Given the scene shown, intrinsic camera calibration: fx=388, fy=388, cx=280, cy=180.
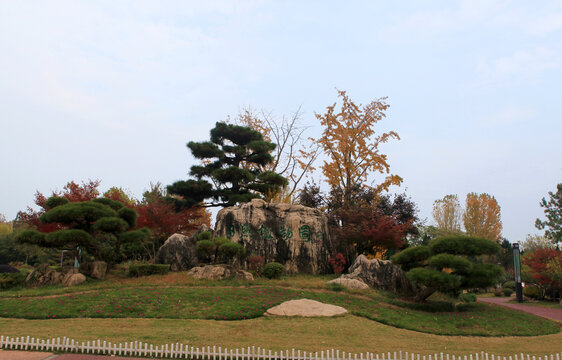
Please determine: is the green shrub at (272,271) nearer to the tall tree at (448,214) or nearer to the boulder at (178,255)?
the boulder at (178,255)

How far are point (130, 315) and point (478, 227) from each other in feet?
112

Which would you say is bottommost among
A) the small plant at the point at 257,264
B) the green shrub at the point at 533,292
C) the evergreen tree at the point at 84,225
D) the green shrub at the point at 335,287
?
the green shrub at the point at 533,292

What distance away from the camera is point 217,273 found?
49.5 feet

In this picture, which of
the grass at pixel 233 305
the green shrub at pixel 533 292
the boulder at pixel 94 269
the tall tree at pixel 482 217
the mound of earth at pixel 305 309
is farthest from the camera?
the tall tree at pixel 482 217

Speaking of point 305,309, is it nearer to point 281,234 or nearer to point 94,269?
point 281,234

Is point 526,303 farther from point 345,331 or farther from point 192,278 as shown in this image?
point 192,278

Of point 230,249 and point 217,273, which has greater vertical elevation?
point 230,249

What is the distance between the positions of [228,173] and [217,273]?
783 cm

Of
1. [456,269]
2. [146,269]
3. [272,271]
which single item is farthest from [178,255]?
[456,269]

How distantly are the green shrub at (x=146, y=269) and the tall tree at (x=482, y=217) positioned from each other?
30236 mm

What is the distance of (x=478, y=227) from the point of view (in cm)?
3600

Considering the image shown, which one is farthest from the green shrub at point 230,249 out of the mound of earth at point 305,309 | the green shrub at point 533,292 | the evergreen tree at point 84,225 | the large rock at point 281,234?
the green shrub at point 533,292

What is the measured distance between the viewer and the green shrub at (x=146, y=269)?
1556 cm

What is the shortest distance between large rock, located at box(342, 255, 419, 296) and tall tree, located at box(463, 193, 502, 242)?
2366cm
